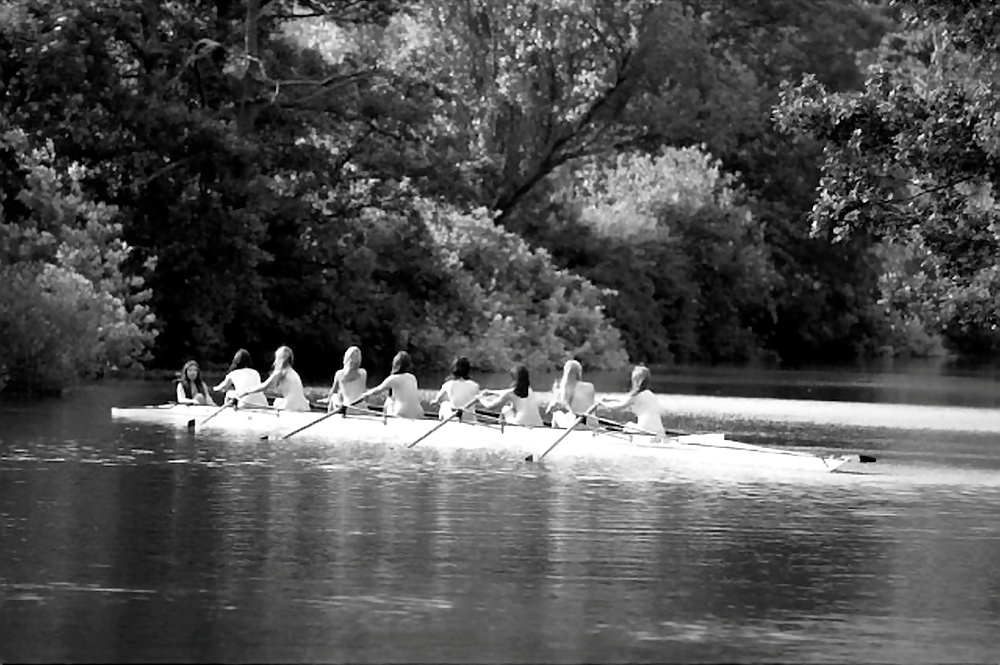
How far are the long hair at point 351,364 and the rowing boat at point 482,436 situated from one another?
80cm

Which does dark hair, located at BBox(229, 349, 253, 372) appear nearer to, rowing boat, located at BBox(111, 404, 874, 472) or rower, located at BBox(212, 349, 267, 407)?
rower, located at BBox(212, 349, 267, 407)

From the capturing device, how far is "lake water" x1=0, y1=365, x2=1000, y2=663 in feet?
47.1

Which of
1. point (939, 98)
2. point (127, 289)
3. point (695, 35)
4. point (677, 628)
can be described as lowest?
point (677, 628)

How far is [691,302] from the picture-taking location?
76.2 meters

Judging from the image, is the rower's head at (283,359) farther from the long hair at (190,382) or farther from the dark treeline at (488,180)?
the dark treeline at (488,180)

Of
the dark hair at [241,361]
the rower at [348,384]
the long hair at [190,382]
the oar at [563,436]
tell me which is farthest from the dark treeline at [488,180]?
the oar at [563,436]

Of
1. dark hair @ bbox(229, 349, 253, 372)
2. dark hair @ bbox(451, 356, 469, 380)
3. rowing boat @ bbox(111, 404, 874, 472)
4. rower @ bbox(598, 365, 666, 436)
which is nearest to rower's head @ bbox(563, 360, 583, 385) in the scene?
rowing boat @ bbox(111, 404, 874, 472)

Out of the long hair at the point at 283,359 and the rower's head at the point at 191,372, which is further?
the rower's head at the point at 191,372

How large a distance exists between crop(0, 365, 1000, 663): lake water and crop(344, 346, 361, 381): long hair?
277 centimetres

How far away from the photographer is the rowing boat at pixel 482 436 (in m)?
27.5

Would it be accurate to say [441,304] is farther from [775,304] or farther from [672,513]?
[672,513]

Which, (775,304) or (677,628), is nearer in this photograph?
(677,628)

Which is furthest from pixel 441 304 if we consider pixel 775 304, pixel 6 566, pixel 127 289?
pixel 6 566

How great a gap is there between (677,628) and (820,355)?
73.0 metres
